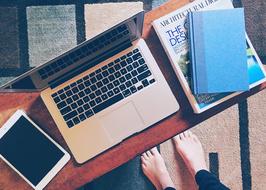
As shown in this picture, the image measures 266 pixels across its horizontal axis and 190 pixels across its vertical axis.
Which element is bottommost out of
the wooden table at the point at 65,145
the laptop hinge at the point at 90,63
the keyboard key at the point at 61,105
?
the wooden table at the point at 65,145

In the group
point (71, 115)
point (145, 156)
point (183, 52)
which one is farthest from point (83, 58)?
point (145, 156)

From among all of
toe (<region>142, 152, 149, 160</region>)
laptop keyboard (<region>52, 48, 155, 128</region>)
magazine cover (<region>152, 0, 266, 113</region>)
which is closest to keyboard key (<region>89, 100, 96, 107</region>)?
laptop keyboard (<region>52, 48, 155, 128</region>)

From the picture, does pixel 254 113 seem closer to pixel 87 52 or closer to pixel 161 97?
pixel 161 97

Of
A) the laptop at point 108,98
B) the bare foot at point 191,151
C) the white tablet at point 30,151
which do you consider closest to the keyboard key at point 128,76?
the laptop at point 108,98

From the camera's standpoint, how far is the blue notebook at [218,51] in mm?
893

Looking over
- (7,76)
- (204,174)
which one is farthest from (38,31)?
(204,174)

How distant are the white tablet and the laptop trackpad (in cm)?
12

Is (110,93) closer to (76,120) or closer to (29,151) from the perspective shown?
(76,120)

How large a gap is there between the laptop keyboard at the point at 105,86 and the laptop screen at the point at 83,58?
25mm

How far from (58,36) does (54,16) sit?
72 millimetres

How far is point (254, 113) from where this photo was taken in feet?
4.38

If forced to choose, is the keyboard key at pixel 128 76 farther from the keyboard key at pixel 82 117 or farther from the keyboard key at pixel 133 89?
the keyboard key at pixel 82 117

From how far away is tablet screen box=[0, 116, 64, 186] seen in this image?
89cm

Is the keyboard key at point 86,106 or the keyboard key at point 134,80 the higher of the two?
the keyboard key at point 86,106
